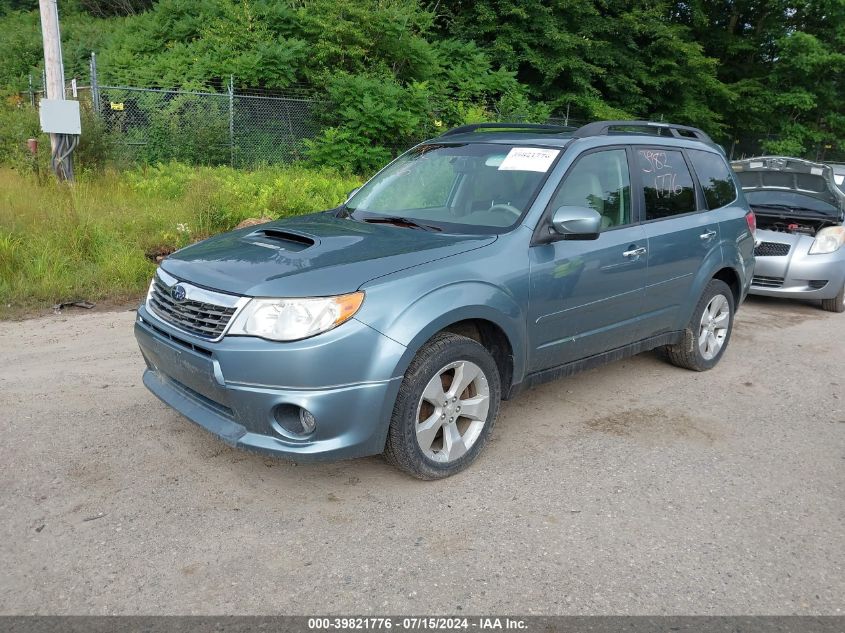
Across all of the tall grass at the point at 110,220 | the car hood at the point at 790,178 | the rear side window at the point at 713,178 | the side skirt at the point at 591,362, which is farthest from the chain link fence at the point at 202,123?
the side skirt at the point at 591,362

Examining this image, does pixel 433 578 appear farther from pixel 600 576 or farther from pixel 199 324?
pixel 199 324

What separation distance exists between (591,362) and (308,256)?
1976mm

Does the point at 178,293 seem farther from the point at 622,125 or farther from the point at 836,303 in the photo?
the point at 836,303

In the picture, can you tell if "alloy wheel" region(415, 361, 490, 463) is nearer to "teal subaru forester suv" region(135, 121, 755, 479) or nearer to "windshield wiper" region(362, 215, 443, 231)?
"teal subaru forester suv" region(135, 121, 755, 479)

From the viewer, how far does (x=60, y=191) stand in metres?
9.02

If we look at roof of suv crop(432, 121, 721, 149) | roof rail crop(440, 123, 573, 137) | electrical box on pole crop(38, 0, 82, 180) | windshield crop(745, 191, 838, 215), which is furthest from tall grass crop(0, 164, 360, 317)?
windshield crop(745, 191, 838, 215)

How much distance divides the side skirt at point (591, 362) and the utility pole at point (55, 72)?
26.5 ft

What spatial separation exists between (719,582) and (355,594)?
148 centimetres

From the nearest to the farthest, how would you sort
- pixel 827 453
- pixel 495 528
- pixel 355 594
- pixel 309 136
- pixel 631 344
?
1. pixel 355 594
2. pixel 495 528
3. pixel 827 453
4. pixel 631 344
5. pixel 309 136

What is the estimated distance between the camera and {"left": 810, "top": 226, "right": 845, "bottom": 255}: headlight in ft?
25.9

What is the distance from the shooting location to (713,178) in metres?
5.54

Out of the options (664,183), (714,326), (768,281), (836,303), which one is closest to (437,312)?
(664,183)

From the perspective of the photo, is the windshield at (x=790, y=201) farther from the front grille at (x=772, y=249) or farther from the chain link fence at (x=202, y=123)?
the chain link fence at (x=202, y=123)

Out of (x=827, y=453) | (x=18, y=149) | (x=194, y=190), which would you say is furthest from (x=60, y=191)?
(x=827, y=453)
